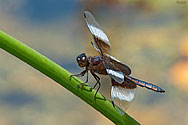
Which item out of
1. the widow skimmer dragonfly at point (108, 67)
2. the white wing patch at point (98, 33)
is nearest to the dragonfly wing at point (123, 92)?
the widow skimmer dragonfly at point (108, 67)

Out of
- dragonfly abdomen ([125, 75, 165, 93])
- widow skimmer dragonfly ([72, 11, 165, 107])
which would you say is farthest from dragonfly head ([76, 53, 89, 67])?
dragonfly abdomen ([125, 75, 165, 93])

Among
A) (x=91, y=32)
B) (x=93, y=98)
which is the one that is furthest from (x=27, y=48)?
(x=91, y=32)

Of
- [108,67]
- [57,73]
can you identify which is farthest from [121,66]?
[57,73]

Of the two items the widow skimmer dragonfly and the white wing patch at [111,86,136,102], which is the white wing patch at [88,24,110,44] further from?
the white wing patch at [111,86,136,102]

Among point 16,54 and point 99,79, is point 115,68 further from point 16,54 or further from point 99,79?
point 16,54

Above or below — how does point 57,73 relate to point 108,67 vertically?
below

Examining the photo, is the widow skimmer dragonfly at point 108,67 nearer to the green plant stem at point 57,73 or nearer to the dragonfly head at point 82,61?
the dragonfly head at point 82,61

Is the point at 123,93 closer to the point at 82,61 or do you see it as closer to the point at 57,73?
the point at 82,61

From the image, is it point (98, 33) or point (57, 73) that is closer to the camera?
point (57, 73)
